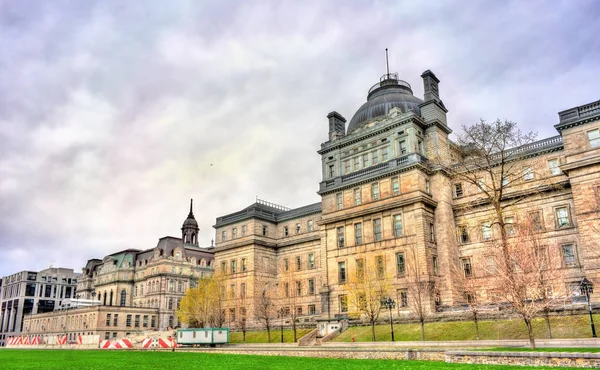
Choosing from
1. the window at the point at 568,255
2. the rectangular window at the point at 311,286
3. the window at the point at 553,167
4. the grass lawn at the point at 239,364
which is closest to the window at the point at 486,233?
the window at the point at 568,255

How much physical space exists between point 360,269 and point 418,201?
9377mm

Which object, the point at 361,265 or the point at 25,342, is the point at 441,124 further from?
the point at 25,342

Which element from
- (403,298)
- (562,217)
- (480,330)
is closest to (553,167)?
(562,217)

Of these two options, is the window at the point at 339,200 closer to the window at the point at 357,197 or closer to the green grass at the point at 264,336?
the window at the point at 357,197

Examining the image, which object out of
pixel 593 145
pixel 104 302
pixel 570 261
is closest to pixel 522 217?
pixel 570 261

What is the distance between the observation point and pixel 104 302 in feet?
344

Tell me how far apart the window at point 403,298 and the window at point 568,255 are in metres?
15.0

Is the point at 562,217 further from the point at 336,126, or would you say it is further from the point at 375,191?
the point at 336,126

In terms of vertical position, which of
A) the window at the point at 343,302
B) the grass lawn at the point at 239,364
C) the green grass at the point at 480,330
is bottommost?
the grass lawn at the point at 239,364

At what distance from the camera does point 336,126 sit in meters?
64.2

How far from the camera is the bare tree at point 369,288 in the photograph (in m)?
45.7

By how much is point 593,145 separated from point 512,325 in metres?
17.8

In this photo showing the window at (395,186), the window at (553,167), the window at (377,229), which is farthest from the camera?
the window at (377,229)

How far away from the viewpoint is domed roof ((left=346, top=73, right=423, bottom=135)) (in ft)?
194
